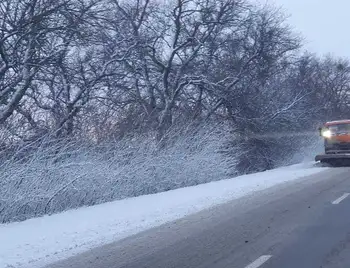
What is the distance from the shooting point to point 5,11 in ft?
49.6

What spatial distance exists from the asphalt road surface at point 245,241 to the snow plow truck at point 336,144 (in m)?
12.0

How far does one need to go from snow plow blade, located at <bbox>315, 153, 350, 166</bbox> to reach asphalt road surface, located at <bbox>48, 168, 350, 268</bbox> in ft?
38.7

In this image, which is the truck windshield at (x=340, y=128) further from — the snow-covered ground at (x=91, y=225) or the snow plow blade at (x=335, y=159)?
the snow-covered ground at (x=91, y=225)

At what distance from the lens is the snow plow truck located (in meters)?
26.0

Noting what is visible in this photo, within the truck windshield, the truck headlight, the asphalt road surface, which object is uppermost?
the truck windshield

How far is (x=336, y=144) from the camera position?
26.7 m

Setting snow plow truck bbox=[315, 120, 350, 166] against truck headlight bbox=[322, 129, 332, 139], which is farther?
truck headlight bbox=[322, 129, 332, 139]

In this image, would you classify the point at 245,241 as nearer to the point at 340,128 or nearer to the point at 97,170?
the point at 97,170

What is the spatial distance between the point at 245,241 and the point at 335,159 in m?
17.6

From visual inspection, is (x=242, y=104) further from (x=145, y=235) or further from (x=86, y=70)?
(x=145, y=235)

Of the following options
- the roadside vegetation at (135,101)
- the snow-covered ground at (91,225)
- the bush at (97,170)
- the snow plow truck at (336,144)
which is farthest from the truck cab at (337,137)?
the snow-covered ground at (91,225)

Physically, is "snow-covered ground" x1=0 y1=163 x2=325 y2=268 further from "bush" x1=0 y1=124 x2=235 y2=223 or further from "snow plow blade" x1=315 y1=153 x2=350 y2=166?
"snow plow blade" x1=315 y1=153 x2=350 y2=166

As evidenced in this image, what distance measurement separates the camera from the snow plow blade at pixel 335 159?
25.9 metres

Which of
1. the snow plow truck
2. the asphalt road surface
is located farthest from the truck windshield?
the asphalt road surface
